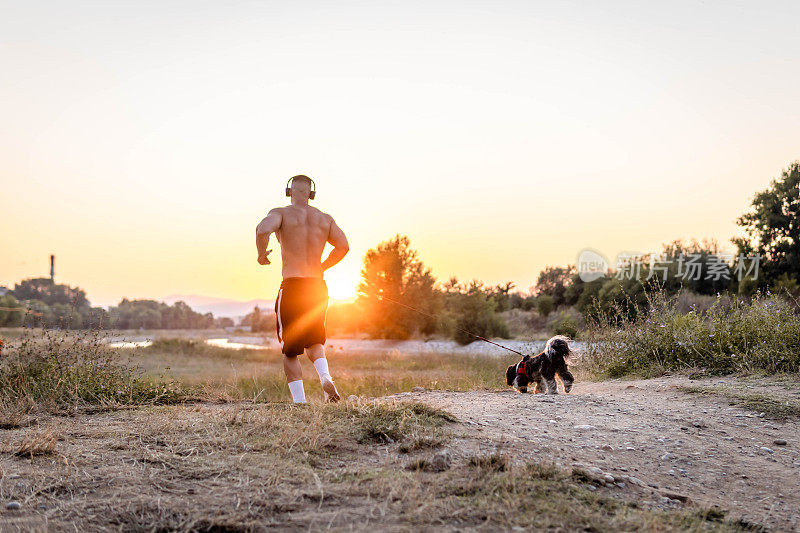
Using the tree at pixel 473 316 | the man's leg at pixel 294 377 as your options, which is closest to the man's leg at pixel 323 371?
the man's leg at pixel 294 377

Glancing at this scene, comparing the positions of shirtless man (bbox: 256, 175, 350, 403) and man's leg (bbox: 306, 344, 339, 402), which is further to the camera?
shirtless man (bbox: 256, 175, 350, 403)

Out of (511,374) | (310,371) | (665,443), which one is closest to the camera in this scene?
(665,443)

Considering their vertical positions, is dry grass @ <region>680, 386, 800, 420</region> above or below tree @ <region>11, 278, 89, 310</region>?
below

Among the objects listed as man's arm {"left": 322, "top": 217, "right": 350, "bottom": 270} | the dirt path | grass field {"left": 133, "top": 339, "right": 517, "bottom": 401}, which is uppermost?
man's arm {"left": 322, "top": 217, "right": 350, "bottom": 270}

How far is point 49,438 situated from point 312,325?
287 cm

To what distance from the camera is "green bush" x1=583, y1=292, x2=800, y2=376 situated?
27.6ft

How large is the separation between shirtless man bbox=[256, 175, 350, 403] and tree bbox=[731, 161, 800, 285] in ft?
116

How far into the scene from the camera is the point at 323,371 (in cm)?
652

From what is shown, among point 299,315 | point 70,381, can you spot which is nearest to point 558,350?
point 299,315

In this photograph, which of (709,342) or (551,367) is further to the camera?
(709,342)

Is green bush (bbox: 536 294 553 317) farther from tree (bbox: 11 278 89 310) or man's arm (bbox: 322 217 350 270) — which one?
tree (bbox: 11 278 89 310)

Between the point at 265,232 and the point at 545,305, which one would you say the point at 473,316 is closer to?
the point at 545,305

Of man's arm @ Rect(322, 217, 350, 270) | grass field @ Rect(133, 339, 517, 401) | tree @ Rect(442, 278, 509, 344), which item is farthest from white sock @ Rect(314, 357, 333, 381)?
tree @ Rect(442, 278, 509, 344)

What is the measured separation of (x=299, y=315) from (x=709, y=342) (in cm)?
648
